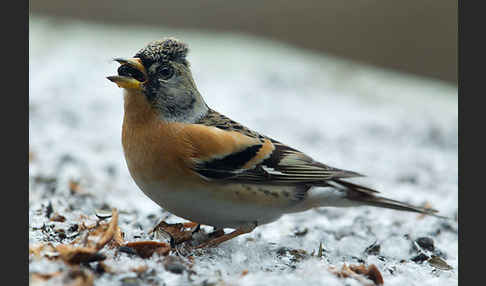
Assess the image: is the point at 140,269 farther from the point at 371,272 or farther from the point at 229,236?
the point at 371,272

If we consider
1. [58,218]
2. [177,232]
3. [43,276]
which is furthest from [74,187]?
[43,276]

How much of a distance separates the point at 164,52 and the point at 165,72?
11cm

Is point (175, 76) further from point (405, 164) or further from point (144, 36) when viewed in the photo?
point (144, 36)

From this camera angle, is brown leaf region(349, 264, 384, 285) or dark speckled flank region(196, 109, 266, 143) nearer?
brown leaf region(349, 264, 384, 285)

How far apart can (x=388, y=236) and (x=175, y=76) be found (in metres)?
1.80

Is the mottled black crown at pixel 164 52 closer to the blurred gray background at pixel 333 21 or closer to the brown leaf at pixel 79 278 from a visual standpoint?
the brown leaf at pixel 79 278

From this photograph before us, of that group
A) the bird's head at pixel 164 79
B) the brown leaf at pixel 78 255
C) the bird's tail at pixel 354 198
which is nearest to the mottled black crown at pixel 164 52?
the bird's head at pixel 164 79

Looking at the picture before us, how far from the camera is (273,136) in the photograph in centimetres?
633

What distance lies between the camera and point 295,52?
902cm

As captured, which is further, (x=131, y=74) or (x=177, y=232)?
(x=177, y=232)

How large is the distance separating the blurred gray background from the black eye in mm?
8249

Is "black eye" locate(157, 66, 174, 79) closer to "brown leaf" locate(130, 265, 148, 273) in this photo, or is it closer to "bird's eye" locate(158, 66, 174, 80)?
"bird's eye" locate(158, 66, 174, 80)

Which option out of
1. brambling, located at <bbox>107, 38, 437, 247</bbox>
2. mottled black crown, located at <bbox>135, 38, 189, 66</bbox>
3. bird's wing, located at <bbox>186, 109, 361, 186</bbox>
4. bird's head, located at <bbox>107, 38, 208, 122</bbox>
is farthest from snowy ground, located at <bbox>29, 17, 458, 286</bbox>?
mottled black crown, located at <bbox>135, 38, 189, 66</bbox>

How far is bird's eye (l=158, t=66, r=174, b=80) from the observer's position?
316 cm
